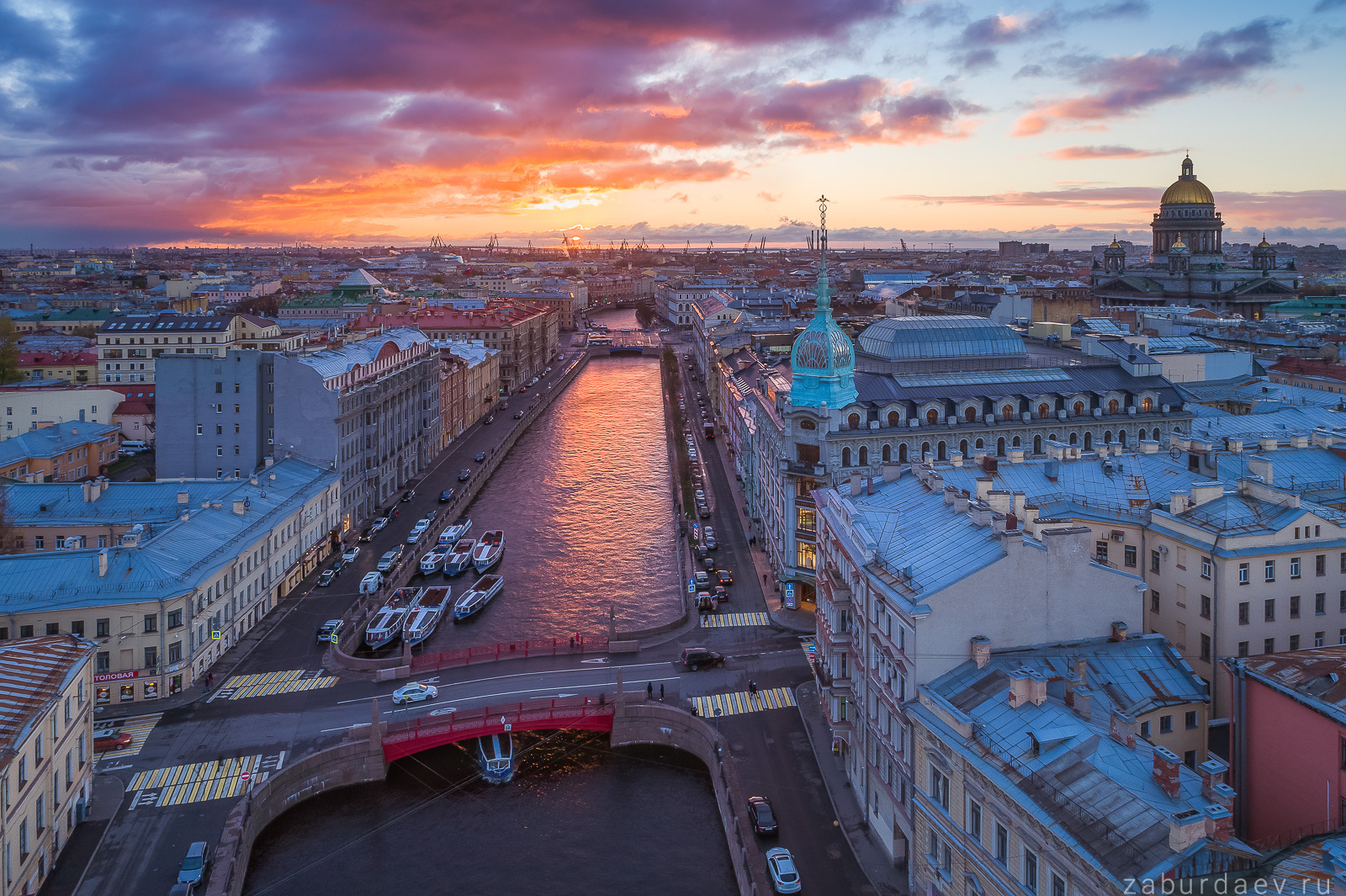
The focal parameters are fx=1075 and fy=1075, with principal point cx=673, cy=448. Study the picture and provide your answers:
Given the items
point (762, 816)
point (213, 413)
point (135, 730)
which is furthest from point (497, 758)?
point (213, 413)

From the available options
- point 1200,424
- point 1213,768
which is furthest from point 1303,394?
point 1213,768

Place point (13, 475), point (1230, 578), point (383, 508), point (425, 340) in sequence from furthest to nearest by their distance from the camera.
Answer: point (425, 340)
point (383, 508)
point (13, 475)
point (1230, 578)

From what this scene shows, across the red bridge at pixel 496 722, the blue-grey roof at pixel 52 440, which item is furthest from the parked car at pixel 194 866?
the blue-grey roof at pixel 52 440

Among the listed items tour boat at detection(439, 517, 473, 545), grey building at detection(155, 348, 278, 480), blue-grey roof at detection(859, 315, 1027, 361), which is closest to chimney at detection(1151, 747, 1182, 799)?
blue-grey roof at detection(859, 315, 1027, 361)

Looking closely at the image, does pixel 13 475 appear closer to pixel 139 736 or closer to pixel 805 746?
pixel 139 736

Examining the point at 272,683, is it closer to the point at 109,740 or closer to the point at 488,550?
the point at 109,740

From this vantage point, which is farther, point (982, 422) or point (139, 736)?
point (982, 422)
